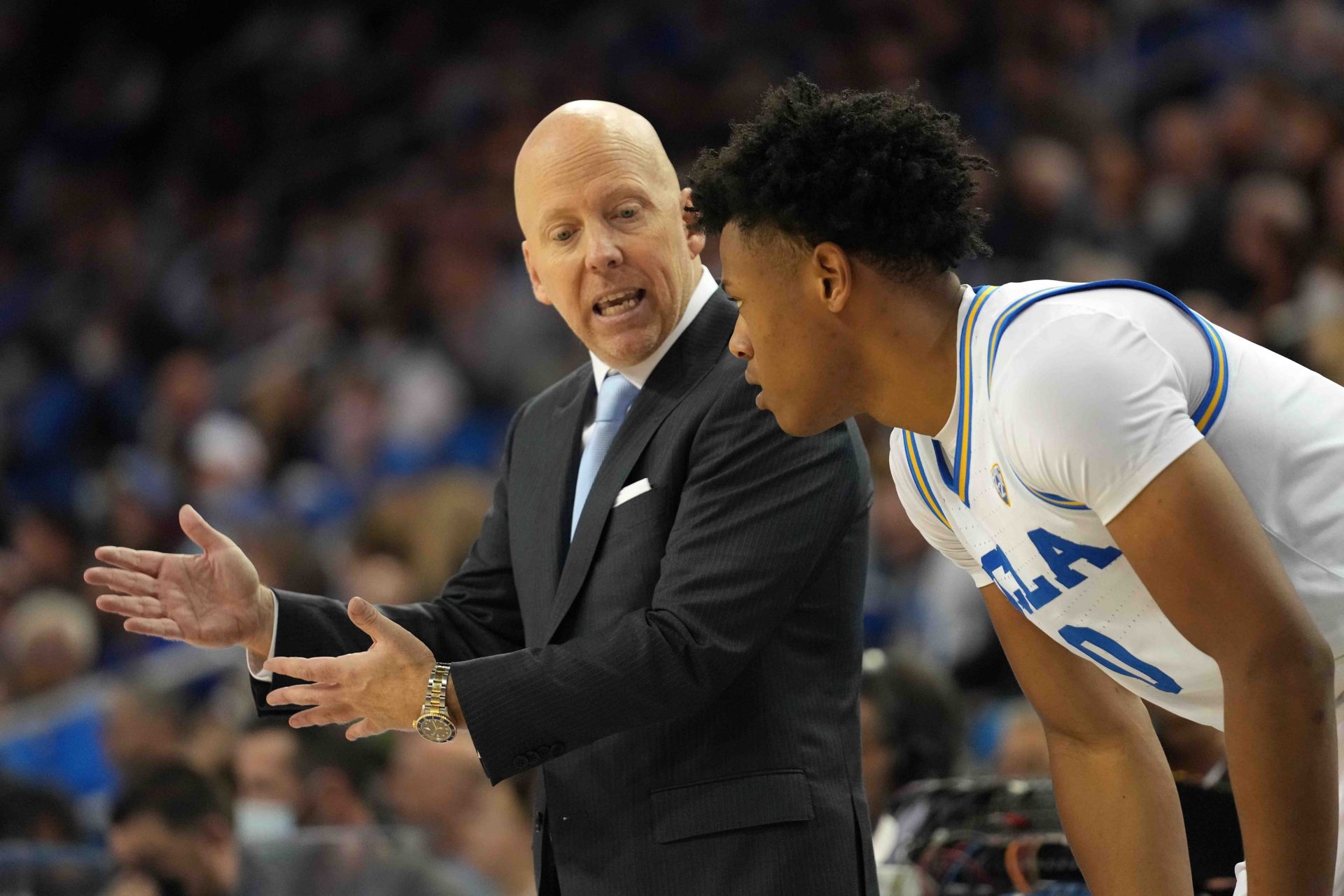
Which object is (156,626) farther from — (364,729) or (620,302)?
(620,302)

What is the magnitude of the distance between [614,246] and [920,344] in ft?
2.59

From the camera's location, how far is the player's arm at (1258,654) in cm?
177

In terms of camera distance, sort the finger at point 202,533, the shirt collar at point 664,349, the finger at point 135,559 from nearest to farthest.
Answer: the finger at point 202,533 → the finger at point 135,559 → the shirt collar at point 664,349

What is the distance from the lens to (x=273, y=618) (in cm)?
271

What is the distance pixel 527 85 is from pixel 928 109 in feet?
25.2

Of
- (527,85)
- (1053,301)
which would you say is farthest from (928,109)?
(527,85)

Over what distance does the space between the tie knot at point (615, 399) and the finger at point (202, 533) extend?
68cm

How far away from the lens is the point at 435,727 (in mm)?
2303

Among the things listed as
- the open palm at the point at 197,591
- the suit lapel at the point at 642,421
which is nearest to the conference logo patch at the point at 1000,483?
the suit lapel at the point at 642,421

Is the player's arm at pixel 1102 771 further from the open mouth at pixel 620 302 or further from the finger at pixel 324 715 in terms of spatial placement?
the finger at pixel 324 715

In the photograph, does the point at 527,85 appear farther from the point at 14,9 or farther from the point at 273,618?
the point at 273,618

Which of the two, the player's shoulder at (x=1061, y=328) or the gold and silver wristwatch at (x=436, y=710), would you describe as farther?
the gold and silver wristwatch at (x=436, y=710)

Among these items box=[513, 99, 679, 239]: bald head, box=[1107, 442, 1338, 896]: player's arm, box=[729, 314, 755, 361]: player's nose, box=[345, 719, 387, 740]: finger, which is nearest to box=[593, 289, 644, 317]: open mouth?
box=[513, 99, 679, 239]: bald head

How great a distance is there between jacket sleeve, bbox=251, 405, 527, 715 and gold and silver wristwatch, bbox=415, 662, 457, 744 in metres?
0.36
